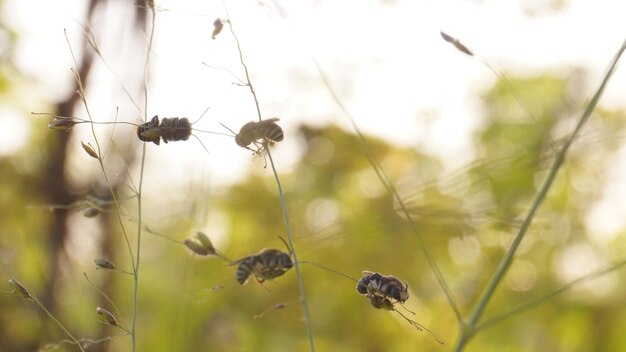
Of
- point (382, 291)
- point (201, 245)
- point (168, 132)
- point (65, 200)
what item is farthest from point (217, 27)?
point (65, 200)

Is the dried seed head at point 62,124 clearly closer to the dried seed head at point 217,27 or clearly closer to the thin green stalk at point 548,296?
→ the dried seed head at point 217,27

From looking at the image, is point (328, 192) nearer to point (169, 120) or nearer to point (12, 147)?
point (12, 147)

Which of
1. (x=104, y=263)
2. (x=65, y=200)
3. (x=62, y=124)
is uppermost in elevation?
(x=62, y=124)

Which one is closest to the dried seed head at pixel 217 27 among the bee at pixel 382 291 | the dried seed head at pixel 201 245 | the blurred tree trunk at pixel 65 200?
the dried seed head at pixel 201 245

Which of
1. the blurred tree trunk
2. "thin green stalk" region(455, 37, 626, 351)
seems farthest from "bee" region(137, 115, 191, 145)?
the blurred tree trunk

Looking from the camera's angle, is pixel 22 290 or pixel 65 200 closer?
pixel 22 290

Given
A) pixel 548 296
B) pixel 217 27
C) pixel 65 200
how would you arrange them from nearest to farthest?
1. pixel 548 296
2. pixel 217 27
3. pixel 65 200

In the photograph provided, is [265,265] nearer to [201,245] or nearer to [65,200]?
[201,245]
